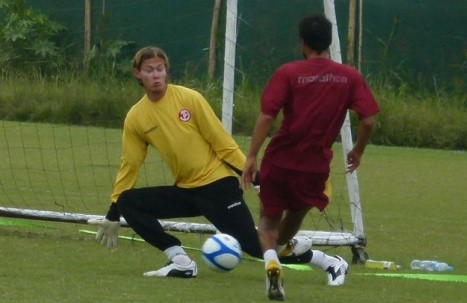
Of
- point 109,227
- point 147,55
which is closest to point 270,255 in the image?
point 147,55

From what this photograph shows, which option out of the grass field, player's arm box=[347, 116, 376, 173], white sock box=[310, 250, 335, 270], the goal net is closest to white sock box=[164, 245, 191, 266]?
the grass field

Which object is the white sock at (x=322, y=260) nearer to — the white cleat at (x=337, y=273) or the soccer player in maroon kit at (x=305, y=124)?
the white cleat at (x=337, y=273)

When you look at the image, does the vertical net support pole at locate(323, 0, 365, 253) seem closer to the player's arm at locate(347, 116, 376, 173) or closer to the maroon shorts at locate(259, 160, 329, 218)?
the player's arm at locate(347, 116, 376, 173)

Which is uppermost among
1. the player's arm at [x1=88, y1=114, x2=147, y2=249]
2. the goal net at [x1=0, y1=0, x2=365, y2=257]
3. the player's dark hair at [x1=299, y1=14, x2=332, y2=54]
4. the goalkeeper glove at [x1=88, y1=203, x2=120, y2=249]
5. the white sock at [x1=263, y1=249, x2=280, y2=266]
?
the player's dark hair at [x1=299, y1=14, x2=332, y2=54]

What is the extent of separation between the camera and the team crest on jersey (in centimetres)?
884

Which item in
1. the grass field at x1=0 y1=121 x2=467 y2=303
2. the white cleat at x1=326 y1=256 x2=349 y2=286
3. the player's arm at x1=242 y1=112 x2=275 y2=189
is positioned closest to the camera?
the player's arm at x1=242 y1=112 x2=275 y2=189

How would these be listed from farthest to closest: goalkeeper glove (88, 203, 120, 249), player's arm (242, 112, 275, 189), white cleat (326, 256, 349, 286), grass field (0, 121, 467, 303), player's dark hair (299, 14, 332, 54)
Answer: goalkeeper glove (88, 203, 120, 249)
white cleat (326, 256, 349, 286)
grass field (0, 121, 467, 303)
player's dark hair (299, 14, 332, 54)
player's arm (242, 112, 275, 189)

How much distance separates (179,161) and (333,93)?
1.43 m

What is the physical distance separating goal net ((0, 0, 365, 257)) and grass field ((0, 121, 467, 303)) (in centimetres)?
21

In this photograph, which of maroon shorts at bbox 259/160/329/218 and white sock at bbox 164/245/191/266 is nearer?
maroon shorts at bbox 259/160/329/218

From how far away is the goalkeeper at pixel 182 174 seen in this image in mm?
8789

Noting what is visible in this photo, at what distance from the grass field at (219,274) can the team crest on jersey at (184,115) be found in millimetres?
1066

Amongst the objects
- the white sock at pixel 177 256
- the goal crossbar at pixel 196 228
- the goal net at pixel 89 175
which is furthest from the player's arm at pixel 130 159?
the goal net at pixel 89 175

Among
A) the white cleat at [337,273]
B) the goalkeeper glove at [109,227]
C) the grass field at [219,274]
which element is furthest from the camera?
the goalkeeper glove at [109,227]
